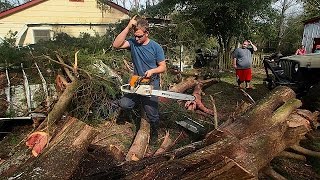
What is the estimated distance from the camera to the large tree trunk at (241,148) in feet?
8.45

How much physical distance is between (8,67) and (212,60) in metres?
12.4

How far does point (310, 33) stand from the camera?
1723 cm

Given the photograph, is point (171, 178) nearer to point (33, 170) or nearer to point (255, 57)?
point (33, 170)

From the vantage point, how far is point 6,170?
3332mm

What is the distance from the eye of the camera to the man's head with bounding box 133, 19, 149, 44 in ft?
13.7

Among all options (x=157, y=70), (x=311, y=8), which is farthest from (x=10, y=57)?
(x=311, y=8)

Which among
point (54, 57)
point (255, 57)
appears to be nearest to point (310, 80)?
point (54, 57)

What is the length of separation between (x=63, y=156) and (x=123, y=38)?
200 cm

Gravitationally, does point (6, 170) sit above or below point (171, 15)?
below

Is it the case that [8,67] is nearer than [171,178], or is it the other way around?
[171,178]

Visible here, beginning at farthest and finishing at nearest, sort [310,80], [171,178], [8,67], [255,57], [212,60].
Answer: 1. [255,57]
2. [212,60]
3. [310,80]
4. [8,67]
5. [171,178]

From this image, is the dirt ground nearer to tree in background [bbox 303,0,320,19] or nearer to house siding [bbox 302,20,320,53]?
house siding [bbox 302,20,320,53]

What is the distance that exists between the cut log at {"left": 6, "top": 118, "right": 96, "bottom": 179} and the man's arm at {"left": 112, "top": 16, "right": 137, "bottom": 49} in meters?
1.38

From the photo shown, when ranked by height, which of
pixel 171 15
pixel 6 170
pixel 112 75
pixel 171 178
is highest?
pixel 171 15
